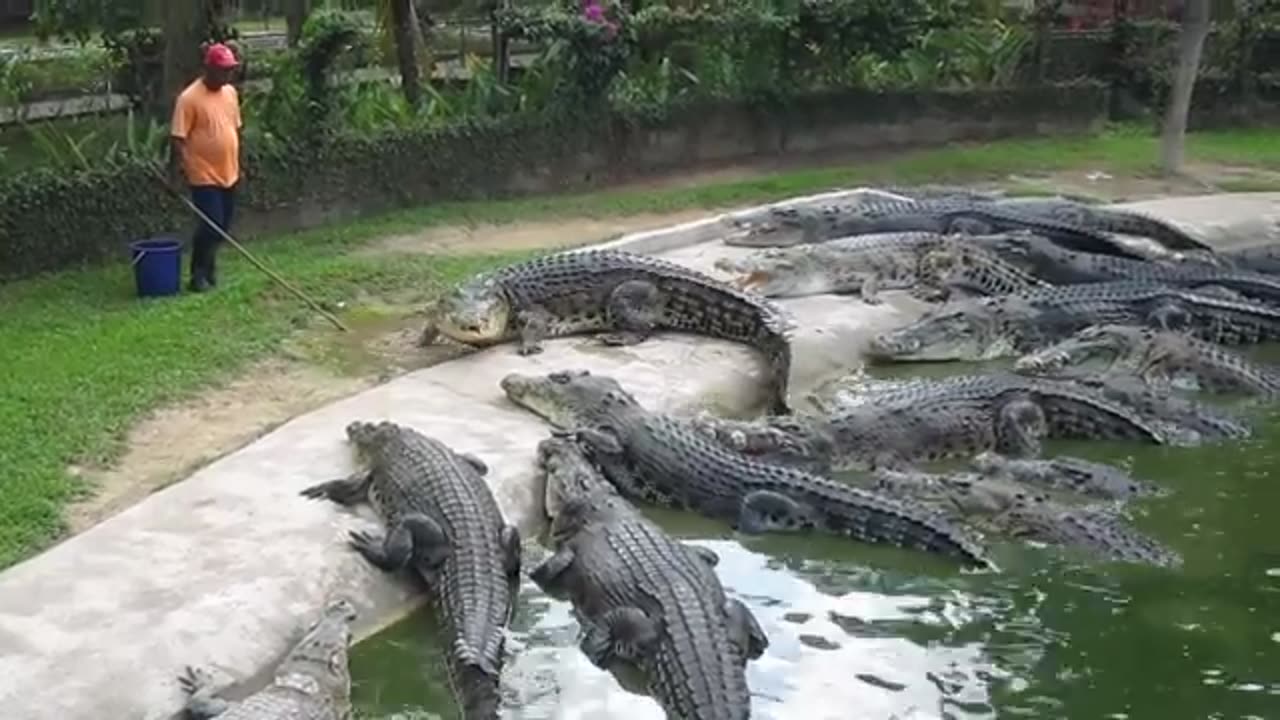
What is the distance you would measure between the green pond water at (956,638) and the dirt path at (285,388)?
171 centimetres

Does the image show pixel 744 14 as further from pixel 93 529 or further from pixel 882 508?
pixel 93 529

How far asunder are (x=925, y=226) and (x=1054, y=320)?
7.16 feet

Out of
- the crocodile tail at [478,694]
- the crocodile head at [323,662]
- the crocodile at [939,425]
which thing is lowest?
the crocodile tail at [478,694]

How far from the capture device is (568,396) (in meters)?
8.04

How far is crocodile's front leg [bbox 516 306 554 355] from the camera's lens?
30.9 ft

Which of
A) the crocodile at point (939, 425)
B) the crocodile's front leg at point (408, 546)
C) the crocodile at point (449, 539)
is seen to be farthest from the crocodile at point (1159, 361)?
the crocodile's front leg at point (408, 546)

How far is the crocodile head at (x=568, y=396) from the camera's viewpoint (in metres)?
7.91

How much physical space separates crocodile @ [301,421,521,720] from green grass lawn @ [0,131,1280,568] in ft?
4.09

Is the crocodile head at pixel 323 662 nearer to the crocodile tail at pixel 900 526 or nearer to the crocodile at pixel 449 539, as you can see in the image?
the crocodile at pixel 449 539

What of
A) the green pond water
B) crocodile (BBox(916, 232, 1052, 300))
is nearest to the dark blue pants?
the green pond water

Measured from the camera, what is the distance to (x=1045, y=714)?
220 inches

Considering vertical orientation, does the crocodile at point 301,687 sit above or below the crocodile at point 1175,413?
below

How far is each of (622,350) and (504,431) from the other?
6.02ft

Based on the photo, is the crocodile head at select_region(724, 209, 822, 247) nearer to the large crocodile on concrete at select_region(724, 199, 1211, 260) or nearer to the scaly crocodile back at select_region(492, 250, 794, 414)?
the large crocodile on concrete at select_region(724, 199, 1211, 260)
